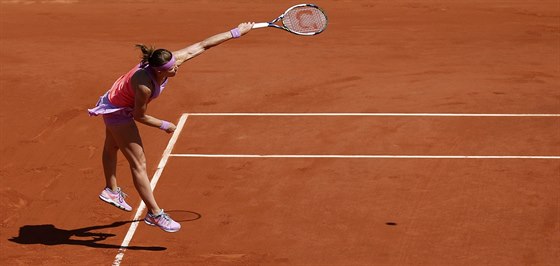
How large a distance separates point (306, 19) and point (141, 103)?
2.34 m

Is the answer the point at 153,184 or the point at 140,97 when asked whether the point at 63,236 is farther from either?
the point at 140,97

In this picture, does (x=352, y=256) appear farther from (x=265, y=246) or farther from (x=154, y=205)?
(x=154, y=205)

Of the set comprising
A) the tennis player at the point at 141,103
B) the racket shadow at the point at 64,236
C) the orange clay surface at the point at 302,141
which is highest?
the tennis player at the point at 141,103

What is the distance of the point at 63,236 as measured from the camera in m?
10.9

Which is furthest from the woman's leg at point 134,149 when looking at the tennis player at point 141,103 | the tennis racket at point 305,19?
the tennis racket at point 305,19

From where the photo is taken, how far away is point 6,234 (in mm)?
10969

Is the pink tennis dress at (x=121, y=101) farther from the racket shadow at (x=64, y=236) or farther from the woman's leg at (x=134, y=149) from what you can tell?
the racket shadow at (x=64, y=236)

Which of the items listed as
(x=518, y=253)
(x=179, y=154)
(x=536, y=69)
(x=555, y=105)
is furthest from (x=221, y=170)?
(x=536, y=69)

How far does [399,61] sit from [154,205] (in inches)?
317

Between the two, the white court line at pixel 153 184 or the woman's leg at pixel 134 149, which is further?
the white court line at pixel 153 184

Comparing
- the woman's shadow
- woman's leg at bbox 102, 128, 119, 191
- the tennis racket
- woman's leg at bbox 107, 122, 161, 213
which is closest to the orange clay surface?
the woman's shadow

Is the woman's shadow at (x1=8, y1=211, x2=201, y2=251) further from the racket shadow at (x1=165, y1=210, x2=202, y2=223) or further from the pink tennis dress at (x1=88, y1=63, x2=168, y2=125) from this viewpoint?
the pink tennis dress at (x1=88, y1=63, x2=168, y2=125)

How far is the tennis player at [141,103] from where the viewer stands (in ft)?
32.7

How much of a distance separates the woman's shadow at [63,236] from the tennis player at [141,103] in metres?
0.55
